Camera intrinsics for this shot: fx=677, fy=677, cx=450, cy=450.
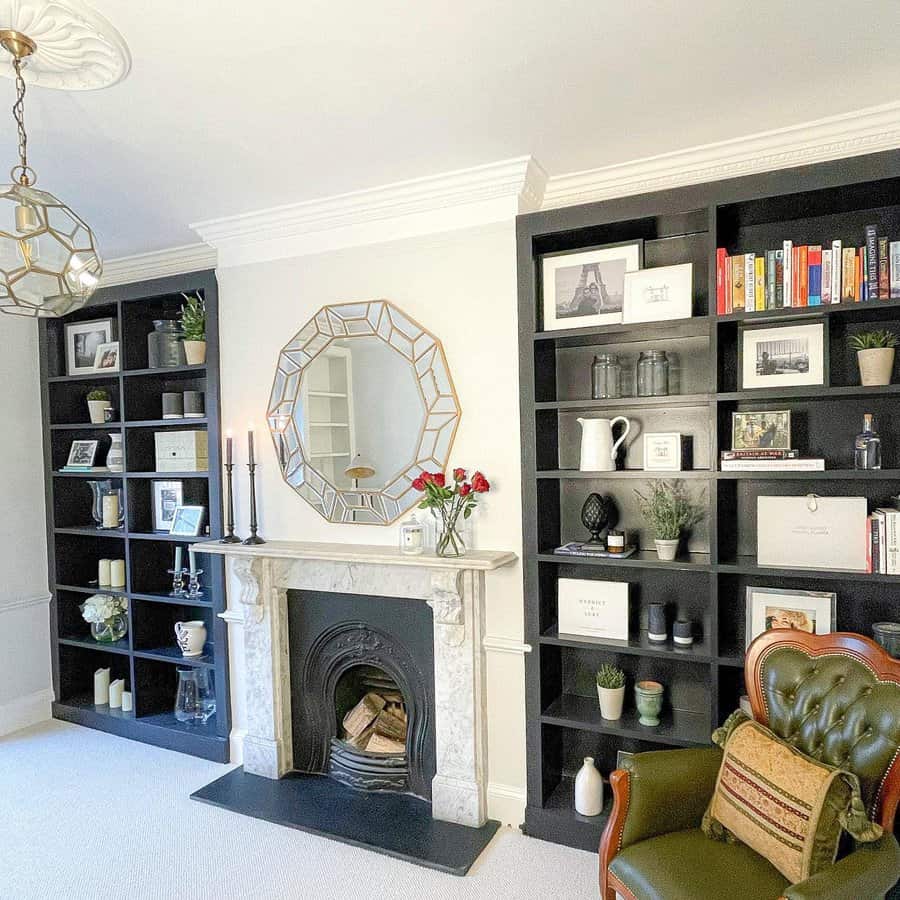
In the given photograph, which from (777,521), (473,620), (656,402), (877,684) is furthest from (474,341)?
(877,684)

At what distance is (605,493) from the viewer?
112 inches

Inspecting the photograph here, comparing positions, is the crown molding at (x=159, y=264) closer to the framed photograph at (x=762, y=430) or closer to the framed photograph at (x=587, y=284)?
the framed photograph at (x=587, y=284)

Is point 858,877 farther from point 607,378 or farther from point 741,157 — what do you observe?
point 741,157

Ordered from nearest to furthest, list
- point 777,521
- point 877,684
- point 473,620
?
point 877,684
point 777,521
point 473,620

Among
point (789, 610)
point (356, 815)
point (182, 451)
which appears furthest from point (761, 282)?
point (182, 451)

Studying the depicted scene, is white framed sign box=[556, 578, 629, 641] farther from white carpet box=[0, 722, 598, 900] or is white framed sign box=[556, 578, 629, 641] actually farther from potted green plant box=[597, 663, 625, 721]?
white carpet box=[0, 722, 598, 900]

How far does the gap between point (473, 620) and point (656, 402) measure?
1.16m

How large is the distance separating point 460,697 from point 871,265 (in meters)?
2.23

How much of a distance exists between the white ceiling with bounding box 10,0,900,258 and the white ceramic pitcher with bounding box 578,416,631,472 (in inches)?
40.3

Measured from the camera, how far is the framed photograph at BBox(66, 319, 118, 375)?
3.93m

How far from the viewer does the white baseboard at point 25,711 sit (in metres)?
3.86

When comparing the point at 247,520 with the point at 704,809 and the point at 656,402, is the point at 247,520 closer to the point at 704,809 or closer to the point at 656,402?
the point at 656,402

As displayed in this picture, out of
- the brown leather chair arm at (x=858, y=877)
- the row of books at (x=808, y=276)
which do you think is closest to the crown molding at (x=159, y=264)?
the row of books at (x=808, y=276)

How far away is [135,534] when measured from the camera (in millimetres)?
3746
